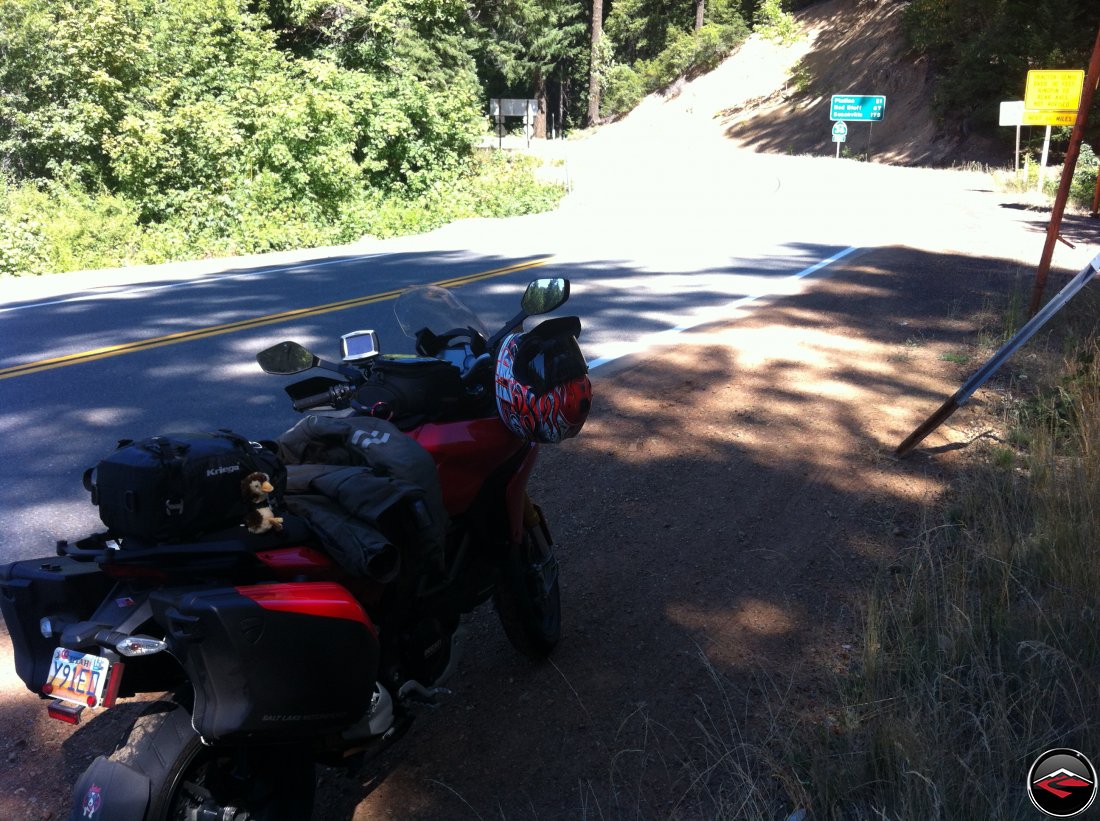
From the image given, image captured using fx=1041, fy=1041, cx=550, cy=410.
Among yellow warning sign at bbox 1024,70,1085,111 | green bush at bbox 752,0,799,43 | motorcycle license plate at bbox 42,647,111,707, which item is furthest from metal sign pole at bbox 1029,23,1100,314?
green bush at bbox 752,0,799,43

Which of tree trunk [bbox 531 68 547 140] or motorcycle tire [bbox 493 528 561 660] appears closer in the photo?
motorcycle tire [bbox 493 528 561 660]

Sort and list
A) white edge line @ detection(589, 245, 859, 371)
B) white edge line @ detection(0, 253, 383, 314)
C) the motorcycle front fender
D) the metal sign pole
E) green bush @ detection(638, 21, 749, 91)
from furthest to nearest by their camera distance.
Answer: green bush @ detection(638, 21, 749, 91) → white edge line @ detection(0, 253, 383, 314) → white edge line @ detection(589, 245, 859, 371) → the metal sign pole → the motorcycle front fender

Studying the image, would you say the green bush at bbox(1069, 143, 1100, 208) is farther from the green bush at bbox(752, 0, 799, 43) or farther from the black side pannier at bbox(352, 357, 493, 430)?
the green bush at bbox(752, 0, 799, 43)

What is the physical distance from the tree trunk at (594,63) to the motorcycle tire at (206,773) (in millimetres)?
68102

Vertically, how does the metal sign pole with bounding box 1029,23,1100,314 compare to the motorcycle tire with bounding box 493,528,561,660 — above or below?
above

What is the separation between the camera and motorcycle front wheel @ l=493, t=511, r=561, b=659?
4230 millimetres

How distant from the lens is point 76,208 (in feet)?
78.2

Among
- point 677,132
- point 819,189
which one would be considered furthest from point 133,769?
point 677,132

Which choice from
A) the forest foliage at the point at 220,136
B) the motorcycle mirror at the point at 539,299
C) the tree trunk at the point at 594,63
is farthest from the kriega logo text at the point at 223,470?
the tree trunk at the point at 594,63

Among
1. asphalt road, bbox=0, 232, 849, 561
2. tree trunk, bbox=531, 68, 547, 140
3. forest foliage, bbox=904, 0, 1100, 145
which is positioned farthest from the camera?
tree trunk, bbox=531, 68, 547, 140

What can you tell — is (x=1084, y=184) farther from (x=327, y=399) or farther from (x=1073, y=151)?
(x=327, y=399)

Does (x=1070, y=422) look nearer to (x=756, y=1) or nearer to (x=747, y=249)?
(x=747, y=249)

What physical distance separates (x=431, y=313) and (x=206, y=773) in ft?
6.89

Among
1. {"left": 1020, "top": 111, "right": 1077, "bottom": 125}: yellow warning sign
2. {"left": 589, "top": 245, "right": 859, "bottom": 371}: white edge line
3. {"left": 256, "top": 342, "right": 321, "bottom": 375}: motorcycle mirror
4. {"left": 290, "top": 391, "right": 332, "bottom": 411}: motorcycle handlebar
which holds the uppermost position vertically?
{"left": 1020, "top": 111, "right": 1077, "bottom": 125}: yellow warning sign
